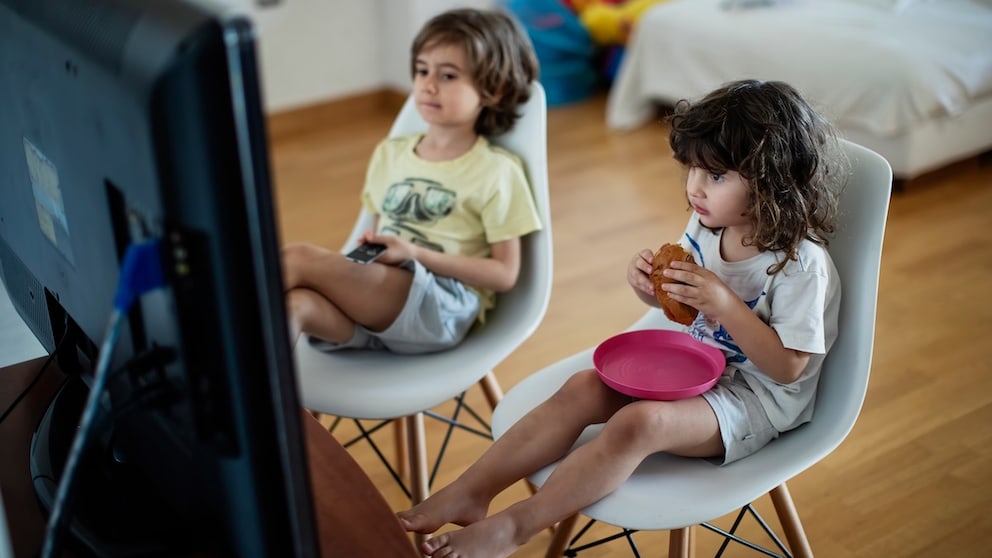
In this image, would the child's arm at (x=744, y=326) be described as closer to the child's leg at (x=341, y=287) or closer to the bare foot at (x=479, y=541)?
the bare foot at (x=479, y=541)

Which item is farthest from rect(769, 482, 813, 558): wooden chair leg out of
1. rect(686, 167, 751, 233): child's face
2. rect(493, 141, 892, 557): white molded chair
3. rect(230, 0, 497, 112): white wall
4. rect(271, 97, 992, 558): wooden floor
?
rect(230, 0, 497, 112): white wall

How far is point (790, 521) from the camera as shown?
1.48 m

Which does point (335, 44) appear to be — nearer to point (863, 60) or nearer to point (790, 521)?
point (863, 60)

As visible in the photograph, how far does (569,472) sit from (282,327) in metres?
0.69

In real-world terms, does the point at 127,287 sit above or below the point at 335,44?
above

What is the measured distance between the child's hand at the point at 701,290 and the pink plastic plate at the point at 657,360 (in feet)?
0.28

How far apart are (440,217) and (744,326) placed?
0.62 meters

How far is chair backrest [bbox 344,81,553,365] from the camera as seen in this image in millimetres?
1650

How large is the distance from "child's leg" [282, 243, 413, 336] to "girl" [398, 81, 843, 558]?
1.13 feet

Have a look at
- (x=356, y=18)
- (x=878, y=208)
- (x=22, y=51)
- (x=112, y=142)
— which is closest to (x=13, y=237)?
(x=22, y=51)

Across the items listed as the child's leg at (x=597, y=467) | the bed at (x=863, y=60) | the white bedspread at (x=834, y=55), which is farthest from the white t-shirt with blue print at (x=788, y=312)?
the white bedspread at (x=834, y=55)

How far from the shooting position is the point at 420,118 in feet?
6.21

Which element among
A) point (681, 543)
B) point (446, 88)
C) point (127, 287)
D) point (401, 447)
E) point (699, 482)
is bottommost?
point (401, 447)

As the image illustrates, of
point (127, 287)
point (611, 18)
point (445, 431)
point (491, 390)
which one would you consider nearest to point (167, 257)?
point (127, 287)
